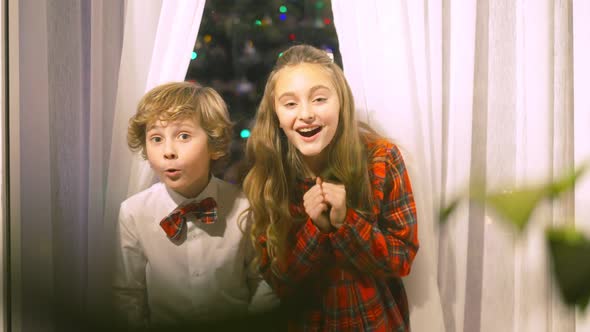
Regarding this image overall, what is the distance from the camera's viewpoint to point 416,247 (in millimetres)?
1160

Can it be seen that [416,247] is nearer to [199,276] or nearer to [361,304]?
[361,304]

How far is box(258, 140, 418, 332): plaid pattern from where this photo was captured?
1.12m

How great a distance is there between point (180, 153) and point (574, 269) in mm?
832

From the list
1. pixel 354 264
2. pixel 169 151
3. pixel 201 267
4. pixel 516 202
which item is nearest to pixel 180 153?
pixel 169 151

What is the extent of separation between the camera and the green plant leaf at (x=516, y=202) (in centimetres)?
119

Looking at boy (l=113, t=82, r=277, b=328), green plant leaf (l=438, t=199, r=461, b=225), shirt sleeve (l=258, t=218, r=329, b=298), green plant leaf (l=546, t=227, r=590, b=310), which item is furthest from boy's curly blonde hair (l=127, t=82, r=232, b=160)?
green plant leaf (l=546, t=227, r=590, b=310)

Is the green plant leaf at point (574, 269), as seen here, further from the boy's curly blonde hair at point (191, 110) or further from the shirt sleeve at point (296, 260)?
the boy's curly blonde hair at point (191, 110)

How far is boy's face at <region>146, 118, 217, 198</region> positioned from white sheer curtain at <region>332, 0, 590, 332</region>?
39cm

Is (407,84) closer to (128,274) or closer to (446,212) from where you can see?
(446,212)

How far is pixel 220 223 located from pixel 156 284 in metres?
0.19

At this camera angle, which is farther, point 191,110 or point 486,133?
point 486,133

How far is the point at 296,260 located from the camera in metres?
1.13

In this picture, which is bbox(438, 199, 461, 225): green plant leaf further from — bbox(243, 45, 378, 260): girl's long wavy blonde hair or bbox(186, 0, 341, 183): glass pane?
bbox(186, 0, 341, 183): glass pane

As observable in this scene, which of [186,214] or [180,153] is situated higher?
[180,153]
